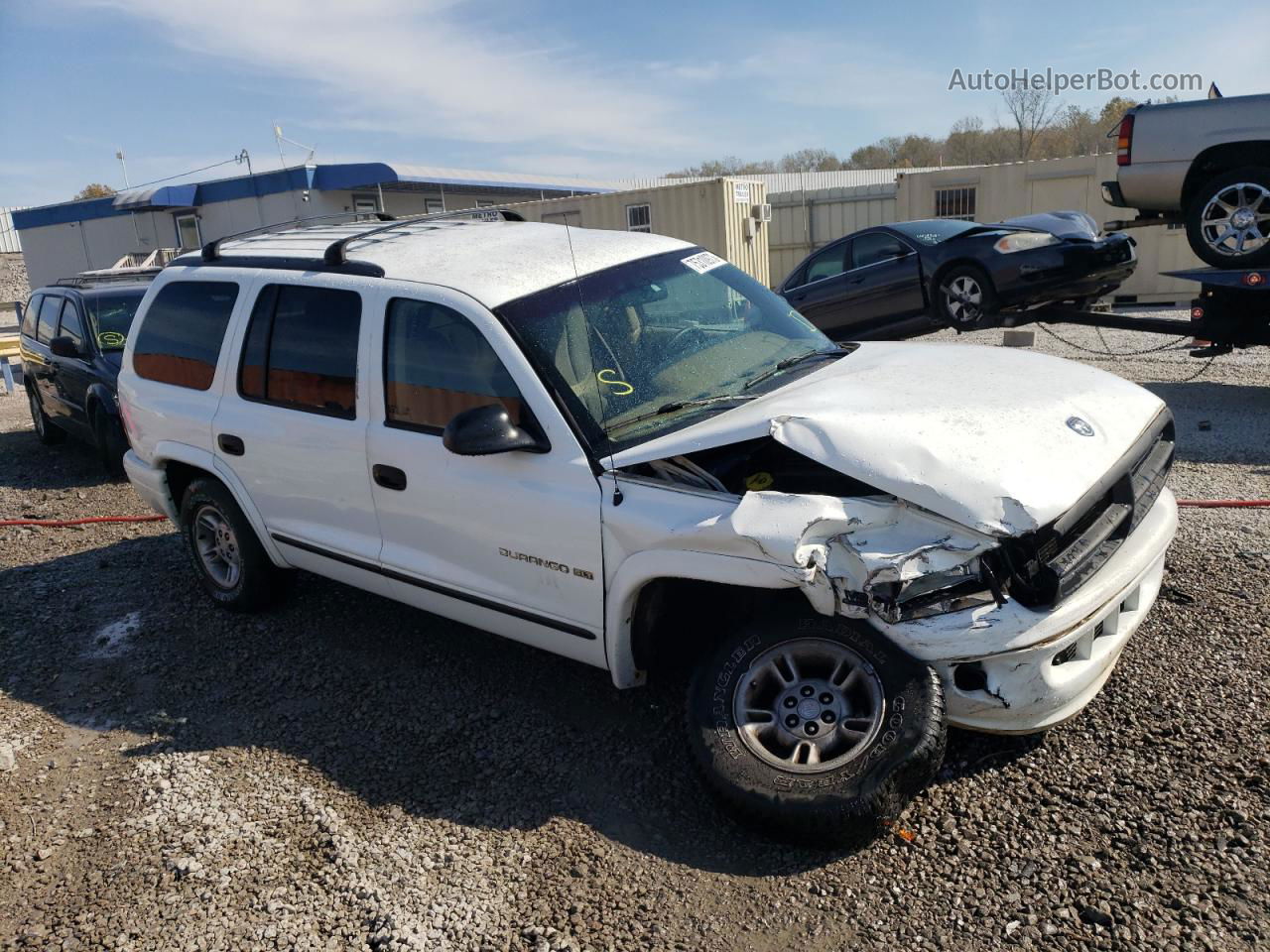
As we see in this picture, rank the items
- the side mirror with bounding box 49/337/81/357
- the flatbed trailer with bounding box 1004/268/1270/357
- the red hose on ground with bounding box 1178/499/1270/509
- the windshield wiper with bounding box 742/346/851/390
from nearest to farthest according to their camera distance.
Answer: the windshield wiper with bounding box 742/346/851/390
the red hose on ground with bounding box 1178/499/1270/509
the flatbed trailer with bounding box 1004/268/1270/357
the side mirror with bounding box 49/337/81/357

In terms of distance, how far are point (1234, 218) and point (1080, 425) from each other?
7.03 meters

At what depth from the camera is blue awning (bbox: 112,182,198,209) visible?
27.3 metres

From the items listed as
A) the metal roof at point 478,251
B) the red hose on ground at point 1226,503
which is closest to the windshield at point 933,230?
the red hose on ground at point 1226,503

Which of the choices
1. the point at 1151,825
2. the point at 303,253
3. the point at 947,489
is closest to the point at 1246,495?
the point at 1151,825

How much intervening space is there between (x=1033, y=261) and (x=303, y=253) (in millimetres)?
7653

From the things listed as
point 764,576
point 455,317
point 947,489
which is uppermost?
point 455,317

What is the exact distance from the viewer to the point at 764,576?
9.45ft

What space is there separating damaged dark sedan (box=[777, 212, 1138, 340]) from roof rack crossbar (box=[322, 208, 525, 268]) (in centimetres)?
626

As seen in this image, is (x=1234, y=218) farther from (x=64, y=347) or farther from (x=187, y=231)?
(x=187, y=231)

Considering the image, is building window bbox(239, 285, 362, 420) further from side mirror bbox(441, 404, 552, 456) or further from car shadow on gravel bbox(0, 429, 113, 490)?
car shadow on gravel bbox(0, 429, 113, 490)

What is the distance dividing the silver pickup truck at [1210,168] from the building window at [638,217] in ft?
33.5

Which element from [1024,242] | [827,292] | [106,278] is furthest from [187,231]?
[1024,242]

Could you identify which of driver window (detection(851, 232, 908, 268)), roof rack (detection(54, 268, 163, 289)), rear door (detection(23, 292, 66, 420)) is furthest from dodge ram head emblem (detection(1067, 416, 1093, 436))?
roof rack (detection(54, 268, 163, 289))

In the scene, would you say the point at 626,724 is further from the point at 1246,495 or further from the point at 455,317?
the point at 1246,495
